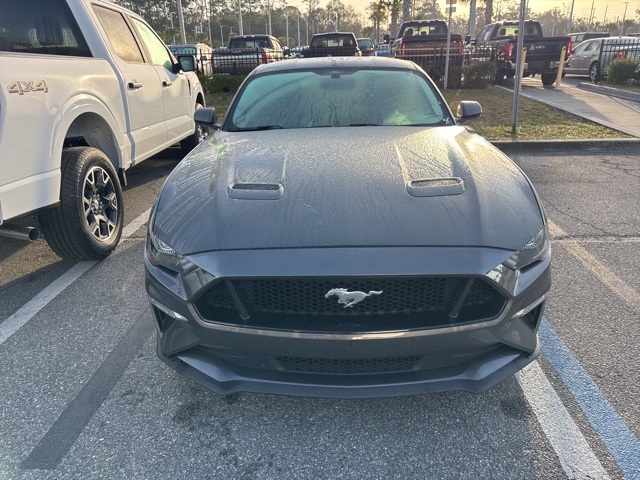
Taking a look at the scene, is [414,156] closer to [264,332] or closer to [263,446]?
[264,332]

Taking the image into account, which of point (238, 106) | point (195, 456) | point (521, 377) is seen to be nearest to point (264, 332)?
point (195, 456)

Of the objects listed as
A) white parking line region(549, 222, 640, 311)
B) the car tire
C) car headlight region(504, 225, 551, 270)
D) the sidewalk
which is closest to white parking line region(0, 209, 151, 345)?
car headlight region(504, 225, 551, 270)

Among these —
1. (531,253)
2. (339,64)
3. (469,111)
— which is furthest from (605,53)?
(531,253)

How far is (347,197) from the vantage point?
7.61 feet

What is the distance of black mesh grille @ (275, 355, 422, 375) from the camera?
2.07 meters

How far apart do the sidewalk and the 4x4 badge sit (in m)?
8.65

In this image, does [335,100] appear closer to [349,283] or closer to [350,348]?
[349,283]

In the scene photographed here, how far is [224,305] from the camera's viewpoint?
6.87 feet

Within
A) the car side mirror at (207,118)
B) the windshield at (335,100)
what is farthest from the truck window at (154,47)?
the windshield at (335,100)

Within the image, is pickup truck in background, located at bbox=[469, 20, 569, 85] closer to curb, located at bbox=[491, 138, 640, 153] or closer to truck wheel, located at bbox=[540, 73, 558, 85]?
truck wheel, located at bbox=[540, 73, 558, 85]

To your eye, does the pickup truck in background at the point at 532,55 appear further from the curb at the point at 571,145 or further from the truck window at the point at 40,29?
the truck window at the point at 40,29

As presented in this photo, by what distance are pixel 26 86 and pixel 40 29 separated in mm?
1291

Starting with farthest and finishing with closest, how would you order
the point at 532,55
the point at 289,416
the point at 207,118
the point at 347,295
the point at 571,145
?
the point at 532,55
the point at 571,145
the point at 207,118
the point at 289,416
the point at 347,295

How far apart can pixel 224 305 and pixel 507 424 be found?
141 cm
